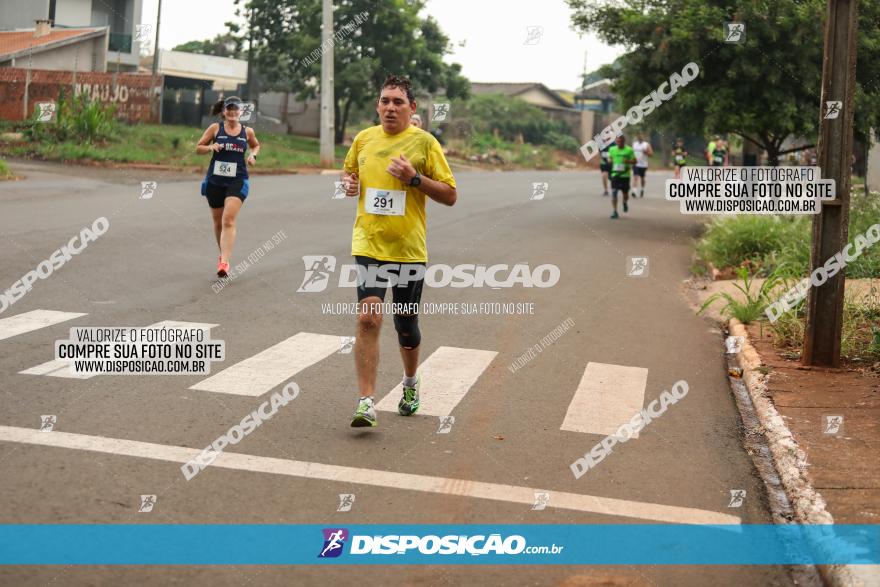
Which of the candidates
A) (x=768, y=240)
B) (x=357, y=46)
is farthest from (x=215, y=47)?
(x=768, y=240)

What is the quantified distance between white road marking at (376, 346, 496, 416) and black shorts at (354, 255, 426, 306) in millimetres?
935

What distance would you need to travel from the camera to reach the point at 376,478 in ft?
19.6

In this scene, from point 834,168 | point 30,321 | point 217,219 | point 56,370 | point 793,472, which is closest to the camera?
point 793,472

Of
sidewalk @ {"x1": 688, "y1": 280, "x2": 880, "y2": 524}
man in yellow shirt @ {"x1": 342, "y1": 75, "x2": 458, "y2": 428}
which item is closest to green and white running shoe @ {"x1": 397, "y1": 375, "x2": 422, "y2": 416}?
man in yellow shirt @ {"x1": 342, "y1": 75, "x2": 458, "y2": 428}

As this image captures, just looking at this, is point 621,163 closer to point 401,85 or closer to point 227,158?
point 227,158

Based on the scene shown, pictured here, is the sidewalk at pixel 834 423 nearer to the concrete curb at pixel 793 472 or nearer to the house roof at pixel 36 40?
the concrete curb at pixel 793 472

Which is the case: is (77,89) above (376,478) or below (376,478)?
above

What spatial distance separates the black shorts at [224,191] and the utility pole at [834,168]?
20.6 ft

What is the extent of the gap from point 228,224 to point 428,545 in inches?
305

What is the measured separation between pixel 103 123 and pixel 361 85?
45.4 feet

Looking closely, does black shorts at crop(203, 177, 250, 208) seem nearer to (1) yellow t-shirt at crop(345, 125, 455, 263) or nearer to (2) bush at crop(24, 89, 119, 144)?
(1) yellow t-shirt at crop(345, 125, 455, 263)

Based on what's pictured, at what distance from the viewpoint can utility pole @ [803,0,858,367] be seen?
8.84 metres

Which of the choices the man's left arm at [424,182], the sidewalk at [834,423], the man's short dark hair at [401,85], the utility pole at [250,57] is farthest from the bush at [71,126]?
the man's left arm at [424,182]

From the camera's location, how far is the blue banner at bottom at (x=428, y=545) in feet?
15.7
